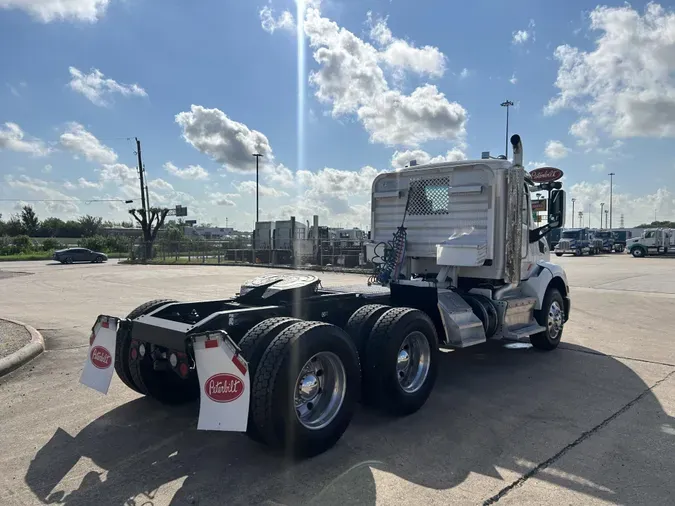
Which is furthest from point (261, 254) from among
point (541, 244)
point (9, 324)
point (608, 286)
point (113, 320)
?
point (113, 320)

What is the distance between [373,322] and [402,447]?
1.16m

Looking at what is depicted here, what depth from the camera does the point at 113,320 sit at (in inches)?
176

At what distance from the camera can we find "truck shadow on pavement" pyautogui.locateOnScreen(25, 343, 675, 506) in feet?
10.7

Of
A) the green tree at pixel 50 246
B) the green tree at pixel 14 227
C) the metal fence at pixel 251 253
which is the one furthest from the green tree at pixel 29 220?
the metal fence at pixel 251 253

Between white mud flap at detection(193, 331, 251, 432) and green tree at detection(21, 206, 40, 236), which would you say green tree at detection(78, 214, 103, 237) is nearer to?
green tree at detection(21, 206, 40, 236)

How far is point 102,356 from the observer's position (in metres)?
4.54

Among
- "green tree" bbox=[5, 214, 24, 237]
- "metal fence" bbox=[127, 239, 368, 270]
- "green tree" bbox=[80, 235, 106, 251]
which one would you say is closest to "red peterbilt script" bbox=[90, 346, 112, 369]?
"metal fence" bbox=[127, 239, 368, 270]

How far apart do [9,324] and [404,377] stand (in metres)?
7.64

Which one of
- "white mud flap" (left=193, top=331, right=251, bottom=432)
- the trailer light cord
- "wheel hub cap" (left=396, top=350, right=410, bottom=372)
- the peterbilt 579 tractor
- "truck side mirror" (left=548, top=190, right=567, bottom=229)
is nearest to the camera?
"white mud flap" (left=193, top=331, right=251, bottom=432)

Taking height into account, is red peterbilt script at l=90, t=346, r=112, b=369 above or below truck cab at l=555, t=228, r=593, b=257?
below

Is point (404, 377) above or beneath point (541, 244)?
beneath

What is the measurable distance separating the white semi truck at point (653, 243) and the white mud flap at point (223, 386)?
45.5 metres

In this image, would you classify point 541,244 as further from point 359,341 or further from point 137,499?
point 137,499

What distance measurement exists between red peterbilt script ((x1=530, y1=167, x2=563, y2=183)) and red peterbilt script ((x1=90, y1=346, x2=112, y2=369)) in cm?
611
